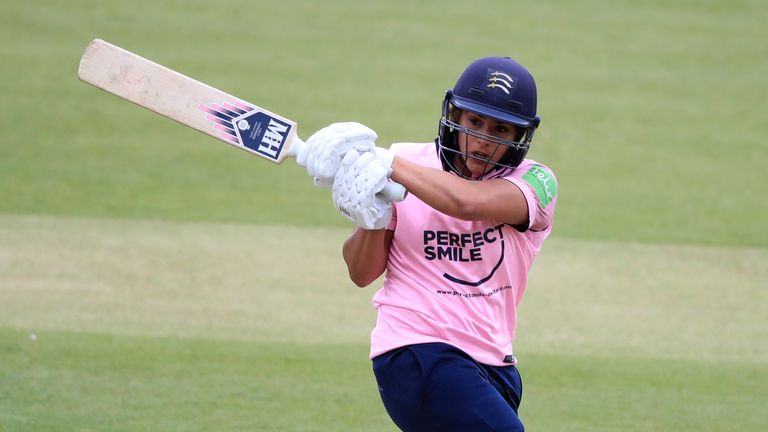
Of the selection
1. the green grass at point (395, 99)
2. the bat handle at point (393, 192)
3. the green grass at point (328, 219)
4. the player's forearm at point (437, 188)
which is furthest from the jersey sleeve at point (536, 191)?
the green grass at point (395, 99)

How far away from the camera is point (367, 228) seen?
3768mm

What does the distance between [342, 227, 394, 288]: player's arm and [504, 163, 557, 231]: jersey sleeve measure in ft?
1.62

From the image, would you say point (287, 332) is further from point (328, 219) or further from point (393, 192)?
point (393, 192)

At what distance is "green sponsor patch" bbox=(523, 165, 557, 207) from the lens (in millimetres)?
Answer: 3988

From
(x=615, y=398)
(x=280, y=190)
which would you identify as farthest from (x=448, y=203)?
(x=280, y=190)

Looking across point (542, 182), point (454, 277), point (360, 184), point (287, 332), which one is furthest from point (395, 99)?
point (360, 184)

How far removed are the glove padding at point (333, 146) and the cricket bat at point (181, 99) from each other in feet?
0.77

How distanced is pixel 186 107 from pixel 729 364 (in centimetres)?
466

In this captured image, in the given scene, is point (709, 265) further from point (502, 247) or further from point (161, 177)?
point (502, 247)

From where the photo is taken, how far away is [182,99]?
154 inches

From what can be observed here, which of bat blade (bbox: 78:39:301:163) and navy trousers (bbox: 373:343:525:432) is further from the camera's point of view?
bat blade (bbox: 78:39:301:163)

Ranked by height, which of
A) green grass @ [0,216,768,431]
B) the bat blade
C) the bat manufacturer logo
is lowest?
green grass @ [0,216,768,431]

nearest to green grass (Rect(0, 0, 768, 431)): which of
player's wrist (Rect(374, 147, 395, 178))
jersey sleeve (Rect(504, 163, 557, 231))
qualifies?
jersey sleeve (Rect(504, 163, 557, 231))

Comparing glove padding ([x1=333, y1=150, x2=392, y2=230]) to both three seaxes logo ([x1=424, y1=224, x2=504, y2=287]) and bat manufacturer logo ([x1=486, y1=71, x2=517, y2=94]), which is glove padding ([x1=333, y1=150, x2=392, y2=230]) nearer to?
three seaxes logo ([x1=424, y1=224, x2=504, y2=287])
